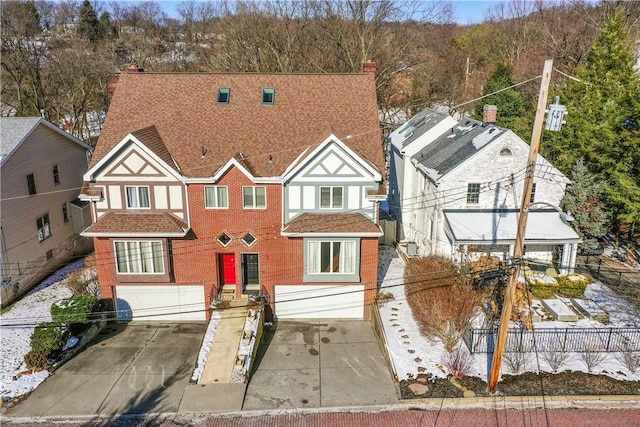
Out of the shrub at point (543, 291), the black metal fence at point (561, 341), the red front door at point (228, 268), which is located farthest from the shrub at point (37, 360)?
the shrub at point (543, 291)

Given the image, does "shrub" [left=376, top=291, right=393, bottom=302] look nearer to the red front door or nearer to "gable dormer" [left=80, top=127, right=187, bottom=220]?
the red front door

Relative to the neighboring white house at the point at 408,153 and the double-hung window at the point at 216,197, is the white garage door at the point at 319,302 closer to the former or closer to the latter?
the double-hung window at the point at 216,197

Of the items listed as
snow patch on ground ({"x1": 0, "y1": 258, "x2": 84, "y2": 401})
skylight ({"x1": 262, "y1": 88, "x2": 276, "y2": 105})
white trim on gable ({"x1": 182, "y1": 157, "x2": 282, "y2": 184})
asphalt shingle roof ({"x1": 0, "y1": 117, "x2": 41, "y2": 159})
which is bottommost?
snow patch on ground ({"x1": 0, "y1": 258, "x2": 84, "y2": 401})

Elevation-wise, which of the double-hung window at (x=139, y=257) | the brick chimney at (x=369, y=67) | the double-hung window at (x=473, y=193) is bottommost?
the double-hung window at (x=139, y=257)

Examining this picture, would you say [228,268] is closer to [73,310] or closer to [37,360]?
[73,310]

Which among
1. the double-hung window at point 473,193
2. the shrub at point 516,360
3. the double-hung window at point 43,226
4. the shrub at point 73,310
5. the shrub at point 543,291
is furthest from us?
the double-hung window at point 43,226

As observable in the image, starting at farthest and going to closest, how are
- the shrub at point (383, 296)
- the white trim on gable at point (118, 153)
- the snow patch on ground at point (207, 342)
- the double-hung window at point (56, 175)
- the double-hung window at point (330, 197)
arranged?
1. the double-hung window at point (56, 175)
2. the shrub at point (383, 296)
3. the double-hung window at point (330, 197)
4. the white trim on gable at point (118, 153)
5. the snow patch on ground at point (207, 342)

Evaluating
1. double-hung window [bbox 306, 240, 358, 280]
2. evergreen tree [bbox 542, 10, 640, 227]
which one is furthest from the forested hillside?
double-hung window [bbox 306, 240, 358, 280]
